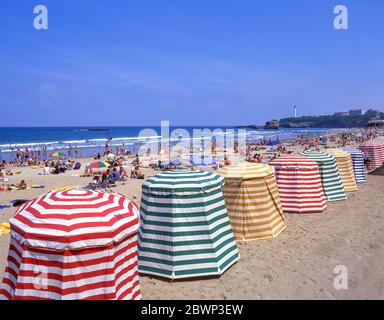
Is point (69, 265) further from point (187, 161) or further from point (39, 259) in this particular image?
point (187, 161)

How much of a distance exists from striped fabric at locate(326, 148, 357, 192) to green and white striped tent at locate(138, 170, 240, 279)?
862cm

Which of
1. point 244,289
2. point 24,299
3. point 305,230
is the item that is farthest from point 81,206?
point 305,230

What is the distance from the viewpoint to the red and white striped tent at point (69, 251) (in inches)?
164

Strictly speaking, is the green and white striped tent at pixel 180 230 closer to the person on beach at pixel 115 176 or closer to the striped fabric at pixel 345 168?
the striped fabric at pixel 345 168

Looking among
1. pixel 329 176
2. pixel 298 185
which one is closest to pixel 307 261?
pixel 298 185

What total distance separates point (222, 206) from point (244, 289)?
1.53 metres

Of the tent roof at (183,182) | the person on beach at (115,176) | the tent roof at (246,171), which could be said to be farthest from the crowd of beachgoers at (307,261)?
the person on beach at (115,176)

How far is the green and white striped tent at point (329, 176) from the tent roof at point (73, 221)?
860 cm

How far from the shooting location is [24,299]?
4.31m

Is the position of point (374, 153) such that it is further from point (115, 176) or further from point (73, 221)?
point (73, 221)

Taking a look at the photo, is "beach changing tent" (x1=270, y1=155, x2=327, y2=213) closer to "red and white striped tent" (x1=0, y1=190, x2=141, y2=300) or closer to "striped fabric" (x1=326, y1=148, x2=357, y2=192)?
"striped fabric" (x1=326, y1=148, x2=357, y2=192)

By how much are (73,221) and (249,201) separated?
473 centimetres

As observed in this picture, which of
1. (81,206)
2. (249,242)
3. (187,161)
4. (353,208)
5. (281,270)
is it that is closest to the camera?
(81,206)

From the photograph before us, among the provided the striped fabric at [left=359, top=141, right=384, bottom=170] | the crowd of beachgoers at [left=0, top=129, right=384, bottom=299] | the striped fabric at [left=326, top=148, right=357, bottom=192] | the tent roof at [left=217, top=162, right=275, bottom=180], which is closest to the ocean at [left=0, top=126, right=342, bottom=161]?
the striped fabric at [left=359, top=141, right=384, bottom=170]
